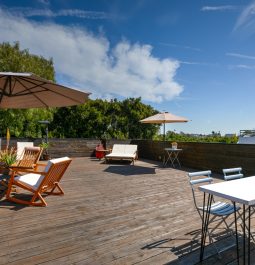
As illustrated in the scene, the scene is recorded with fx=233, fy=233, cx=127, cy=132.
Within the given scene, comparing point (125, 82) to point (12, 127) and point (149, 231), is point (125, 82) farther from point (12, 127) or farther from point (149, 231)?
point (149, 231)

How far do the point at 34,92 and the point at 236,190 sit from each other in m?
4.50

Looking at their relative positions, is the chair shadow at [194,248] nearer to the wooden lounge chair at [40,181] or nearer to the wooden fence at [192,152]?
the wooden lounge chair at [40,181]

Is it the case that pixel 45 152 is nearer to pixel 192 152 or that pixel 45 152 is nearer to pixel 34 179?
pixel 34 179

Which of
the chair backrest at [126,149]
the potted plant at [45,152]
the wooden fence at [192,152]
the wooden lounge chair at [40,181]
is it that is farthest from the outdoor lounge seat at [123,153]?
the wooden lounge chair at [40,181]

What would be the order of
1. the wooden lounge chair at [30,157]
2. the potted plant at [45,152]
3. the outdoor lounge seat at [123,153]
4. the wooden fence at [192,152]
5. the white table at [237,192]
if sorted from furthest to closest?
the potted plant at [45,152]
the outdoor lounge seat at [123,153]
the wooden fence at [192,152]
the wooden lounge chair at [30,157]
the white table at [237,192]

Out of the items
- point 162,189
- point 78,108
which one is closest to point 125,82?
point 78,108

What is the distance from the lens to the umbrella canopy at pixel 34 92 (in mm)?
4477

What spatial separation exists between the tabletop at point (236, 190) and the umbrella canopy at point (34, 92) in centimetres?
319

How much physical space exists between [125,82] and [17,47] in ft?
25.5

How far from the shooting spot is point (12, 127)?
14.0 metres

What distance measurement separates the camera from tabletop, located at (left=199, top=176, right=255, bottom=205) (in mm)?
2104

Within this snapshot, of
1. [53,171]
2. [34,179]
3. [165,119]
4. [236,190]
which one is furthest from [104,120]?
[236,190]

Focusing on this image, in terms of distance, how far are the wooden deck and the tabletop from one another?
769 mm

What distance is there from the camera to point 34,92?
17.1ft
